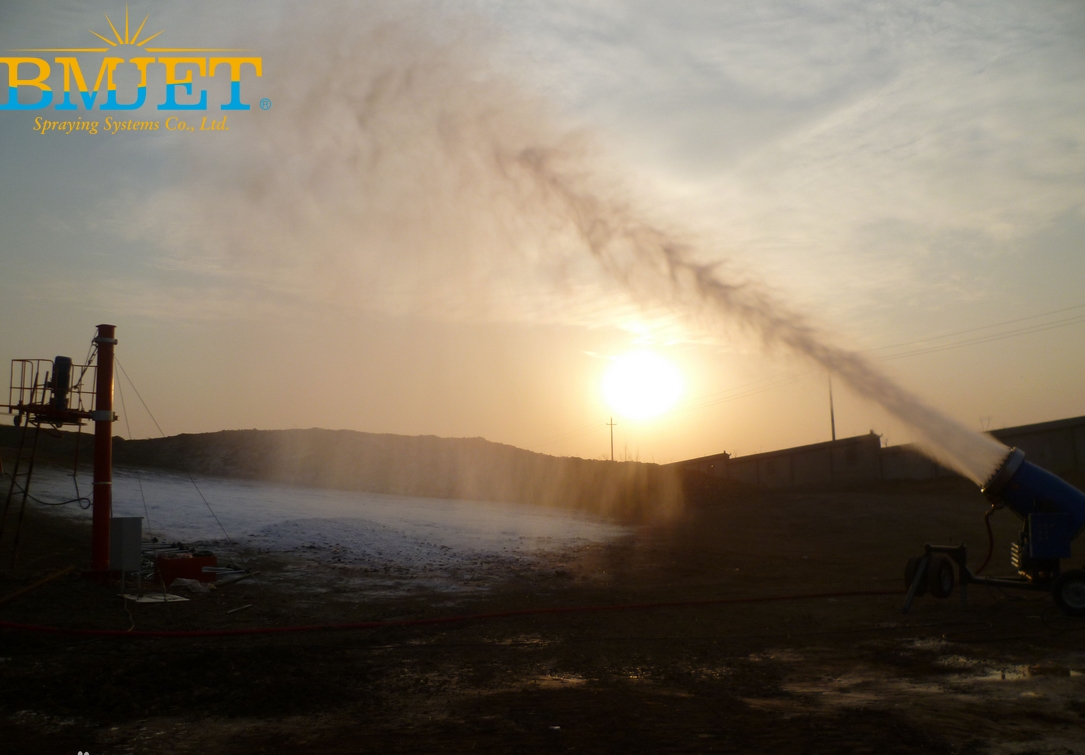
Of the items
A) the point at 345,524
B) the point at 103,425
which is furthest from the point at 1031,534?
the point at 345,524

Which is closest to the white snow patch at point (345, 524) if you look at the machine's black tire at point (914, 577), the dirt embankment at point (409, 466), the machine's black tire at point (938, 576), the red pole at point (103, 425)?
the red pole at point (103, 425)

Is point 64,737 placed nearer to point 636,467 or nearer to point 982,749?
point 982,749

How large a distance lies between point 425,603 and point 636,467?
127 feet

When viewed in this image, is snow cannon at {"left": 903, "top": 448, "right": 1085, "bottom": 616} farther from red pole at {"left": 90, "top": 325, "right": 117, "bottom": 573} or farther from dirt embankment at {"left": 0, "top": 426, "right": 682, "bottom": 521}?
dirt embankment at {"left": 0, "top": 426, "right": 682, "bottom": 521}

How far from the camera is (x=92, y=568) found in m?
15.1

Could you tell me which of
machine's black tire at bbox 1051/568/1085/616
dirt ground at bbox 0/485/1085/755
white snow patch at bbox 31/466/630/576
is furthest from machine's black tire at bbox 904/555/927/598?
white snow patch at bbox 31/466/630/576

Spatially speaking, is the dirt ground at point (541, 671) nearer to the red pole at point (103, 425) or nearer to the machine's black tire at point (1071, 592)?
the machine's black tire at point (1071, 592)

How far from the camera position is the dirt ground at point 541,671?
23.4 ft

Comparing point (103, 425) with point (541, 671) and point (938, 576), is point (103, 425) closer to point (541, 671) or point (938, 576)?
point (541, 671)

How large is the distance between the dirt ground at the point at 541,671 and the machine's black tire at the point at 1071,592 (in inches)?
9.8

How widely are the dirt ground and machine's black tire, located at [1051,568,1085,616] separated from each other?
25 centimetres

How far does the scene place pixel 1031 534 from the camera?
13172 mm

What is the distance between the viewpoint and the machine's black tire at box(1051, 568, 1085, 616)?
1234 centimetres

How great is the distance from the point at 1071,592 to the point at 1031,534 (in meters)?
1.11
